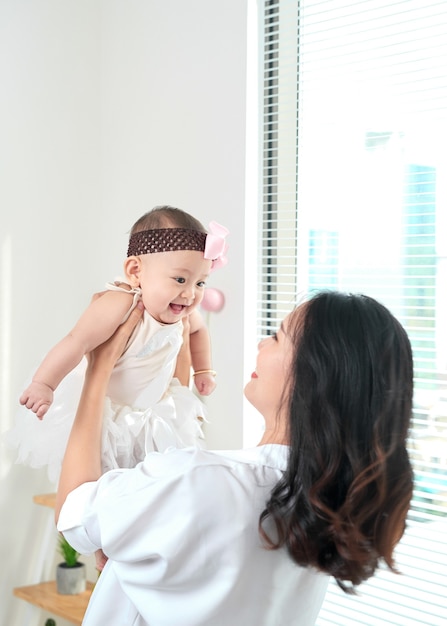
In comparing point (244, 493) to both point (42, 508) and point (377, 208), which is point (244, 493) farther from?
point (42, 508)

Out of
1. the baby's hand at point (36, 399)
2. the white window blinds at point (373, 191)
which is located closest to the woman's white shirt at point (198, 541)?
the baby's hand at point (36, 399)

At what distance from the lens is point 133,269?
57.1 inches

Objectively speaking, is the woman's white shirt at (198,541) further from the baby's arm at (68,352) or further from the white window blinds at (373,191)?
the white window blinds at (373,191)

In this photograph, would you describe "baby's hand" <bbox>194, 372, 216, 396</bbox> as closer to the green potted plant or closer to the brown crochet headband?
the brown crochet headband

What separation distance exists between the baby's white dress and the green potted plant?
111 centimetres

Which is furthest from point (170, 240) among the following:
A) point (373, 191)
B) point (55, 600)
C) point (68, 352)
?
point (55, 600)

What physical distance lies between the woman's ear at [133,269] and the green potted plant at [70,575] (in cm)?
137

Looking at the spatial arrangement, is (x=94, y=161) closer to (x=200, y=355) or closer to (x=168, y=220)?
(x=200, y=355)

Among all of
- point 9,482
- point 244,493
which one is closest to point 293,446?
point 244,493

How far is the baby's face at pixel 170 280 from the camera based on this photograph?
1.39 m

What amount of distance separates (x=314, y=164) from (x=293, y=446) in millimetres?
1400

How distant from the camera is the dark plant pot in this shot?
8.28 ft

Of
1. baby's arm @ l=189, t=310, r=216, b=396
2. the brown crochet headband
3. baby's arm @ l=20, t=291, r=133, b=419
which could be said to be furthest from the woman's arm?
baby's arm @ l=189, t=310, r=216, b=396

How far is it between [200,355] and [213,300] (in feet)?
2.37
